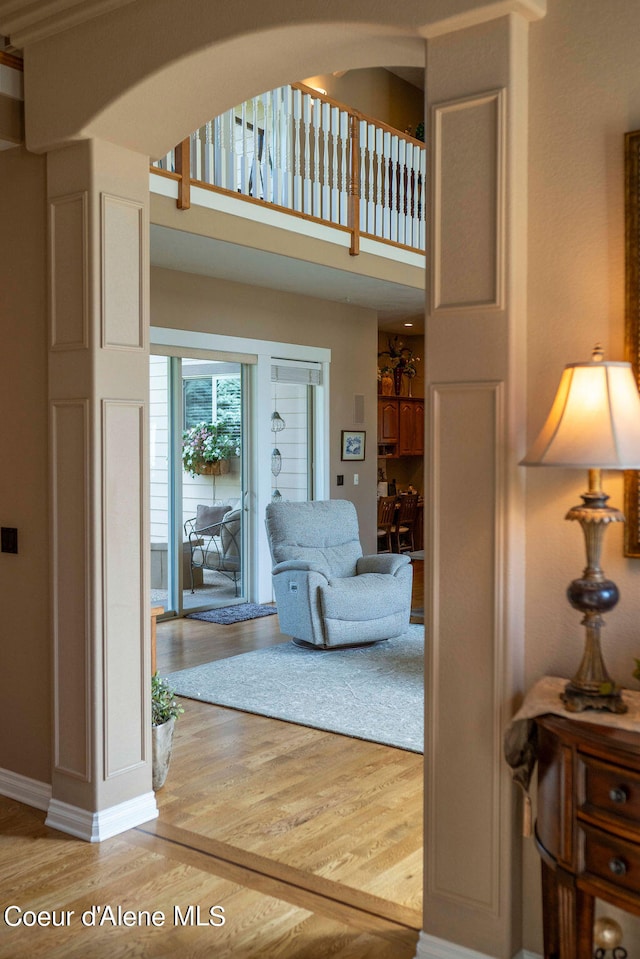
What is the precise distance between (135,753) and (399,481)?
363 inches

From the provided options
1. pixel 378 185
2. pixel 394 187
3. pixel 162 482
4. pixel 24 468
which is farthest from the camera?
pixel 394 187

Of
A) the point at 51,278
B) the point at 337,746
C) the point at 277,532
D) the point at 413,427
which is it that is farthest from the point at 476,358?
the point at 413,427

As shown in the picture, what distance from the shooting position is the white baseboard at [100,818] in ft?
10.6

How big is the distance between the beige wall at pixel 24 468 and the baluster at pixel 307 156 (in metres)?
3.55

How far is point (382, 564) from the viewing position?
6.66 metres

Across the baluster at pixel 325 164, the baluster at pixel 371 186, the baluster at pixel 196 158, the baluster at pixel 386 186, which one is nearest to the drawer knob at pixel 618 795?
the baluster at pixel 196 158

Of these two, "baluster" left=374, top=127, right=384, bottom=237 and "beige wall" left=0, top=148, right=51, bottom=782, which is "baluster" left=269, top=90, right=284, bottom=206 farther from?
"beige wall" left=0, top=148, right=51, bottom=782

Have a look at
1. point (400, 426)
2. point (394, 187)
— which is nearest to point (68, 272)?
point (394, 187)

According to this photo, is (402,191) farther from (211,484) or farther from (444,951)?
(444,951)

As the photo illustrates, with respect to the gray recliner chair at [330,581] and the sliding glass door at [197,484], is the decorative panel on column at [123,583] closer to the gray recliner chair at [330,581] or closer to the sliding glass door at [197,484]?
the gray recliner chair at [330,581]

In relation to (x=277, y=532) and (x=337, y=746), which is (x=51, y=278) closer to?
(x=337, y=746)

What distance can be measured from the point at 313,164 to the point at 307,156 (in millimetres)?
364

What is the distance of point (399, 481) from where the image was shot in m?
12.4

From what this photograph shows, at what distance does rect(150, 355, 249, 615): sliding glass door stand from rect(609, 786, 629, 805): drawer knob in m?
5.77
